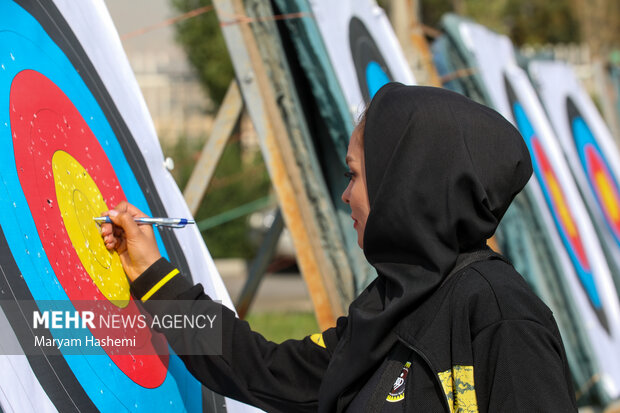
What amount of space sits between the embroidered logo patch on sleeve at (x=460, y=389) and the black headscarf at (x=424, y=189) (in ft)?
0.37

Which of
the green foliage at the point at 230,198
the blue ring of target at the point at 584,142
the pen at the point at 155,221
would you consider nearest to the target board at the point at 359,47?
the pen at the point at 155,221

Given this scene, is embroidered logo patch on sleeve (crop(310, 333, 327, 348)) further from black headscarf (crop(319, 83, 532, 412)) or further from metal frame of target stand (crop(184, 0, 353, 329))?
metal frame of target stand (crop(184, 0, 353, 329))

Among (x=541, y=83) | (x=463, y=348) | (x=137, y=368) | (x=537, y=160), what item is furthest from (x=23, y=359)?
(x=541, y=83)

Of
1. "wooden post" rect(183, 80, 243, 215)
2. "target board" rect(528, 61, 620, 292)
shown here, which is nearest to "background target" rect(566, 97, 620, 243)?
"target board" rect(528, 61, 620, 292)

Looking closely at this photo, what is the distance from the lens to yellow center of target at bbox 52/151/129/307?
1.42 meters

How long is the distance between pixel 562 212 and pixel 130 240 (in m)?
3.10

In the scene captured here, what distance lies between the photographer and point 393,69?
3309 millimetres

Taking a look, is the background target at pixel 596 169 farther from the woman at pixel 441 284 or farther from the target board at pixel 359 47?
the woman at pixel 441 284

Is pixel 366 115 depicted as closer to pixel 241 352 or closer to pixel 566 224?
pixel 241 352

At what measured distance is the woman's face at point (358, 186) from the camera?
135cm

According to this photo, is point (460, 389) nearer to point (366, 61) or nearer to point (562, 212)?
point (366, 61)

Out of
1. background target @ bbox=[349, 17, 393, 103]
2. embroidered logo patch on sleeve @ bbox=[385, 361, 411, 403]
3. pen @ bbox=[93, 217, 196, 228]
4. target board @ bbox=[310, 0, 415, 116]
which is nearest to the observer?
embroidered logo patch on sleeve @ bbox=[385, 361, 411, 403]

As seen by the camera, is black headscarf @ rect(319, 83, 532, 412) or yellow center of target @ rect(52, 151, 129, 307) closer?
black headscarf @ rect(319, 83, 532, 412)

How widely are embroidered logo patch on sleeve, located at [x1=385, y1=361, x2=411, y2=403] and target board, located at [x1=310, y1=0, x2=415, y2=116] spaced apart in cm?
113
